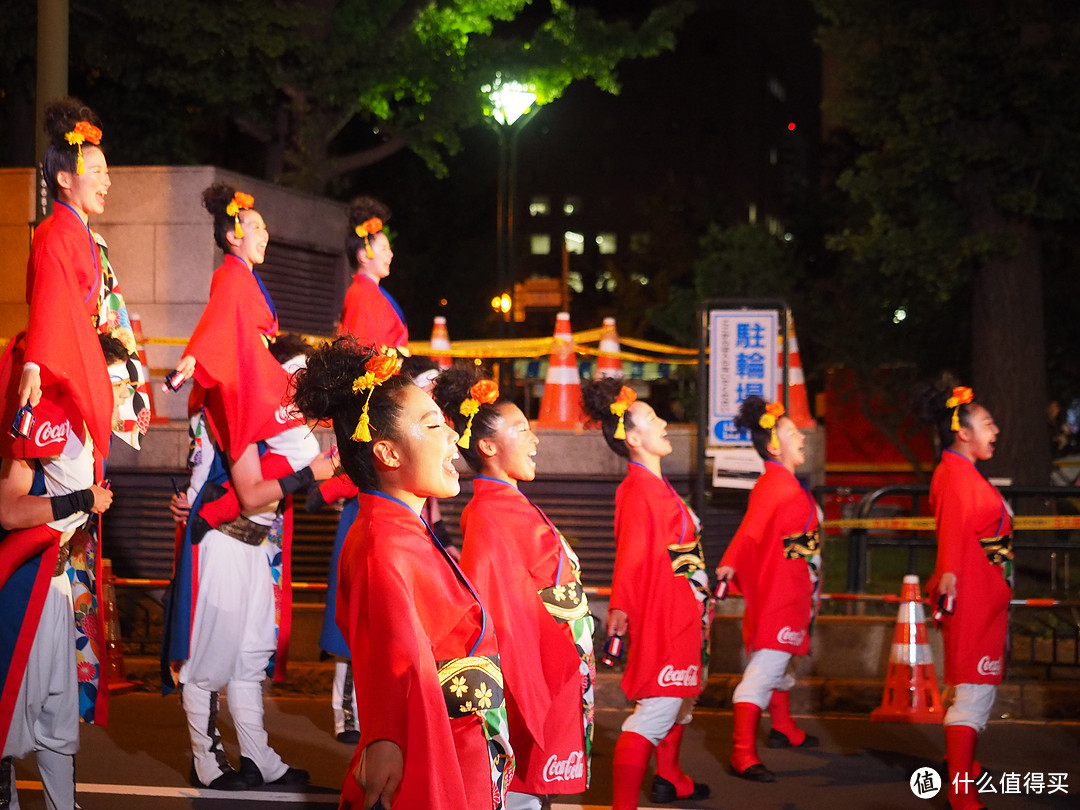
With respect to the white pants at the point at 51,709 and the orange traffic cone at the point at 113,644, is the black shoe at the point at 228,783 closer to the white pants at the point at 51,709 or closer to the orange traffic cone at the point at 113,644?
the white pants at the point at 51,709

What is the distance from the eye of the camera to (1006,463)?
45.9 feet

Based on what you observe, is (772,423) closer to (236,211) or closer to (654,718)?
(654,718)

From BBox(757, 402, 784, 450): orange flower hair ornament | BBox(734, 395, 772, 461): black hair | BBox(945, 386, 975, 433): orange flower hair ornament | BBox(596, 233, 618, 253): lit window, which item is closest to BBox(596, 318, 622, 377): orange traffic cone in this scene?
BBox(734, 395, 772, 461): black hair

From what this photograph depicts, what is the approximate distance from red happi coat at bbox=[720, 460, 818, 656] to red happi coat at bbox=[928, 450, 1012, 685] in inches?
38.3

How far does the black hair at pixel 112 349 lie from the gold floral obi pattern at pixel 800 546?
3582 millimetres

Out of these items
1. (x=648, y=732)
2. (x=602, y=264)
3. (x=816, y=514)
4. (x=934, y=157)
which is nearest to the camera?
(x=648, y=732)

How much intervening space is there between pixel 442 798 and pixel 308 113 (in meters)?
14.3

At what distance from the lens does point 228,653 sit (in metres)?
6.06

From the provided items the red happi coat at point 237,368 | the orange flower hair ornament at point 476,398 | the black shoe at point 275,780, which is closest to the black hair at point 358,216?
the red happi coat at point 237,368

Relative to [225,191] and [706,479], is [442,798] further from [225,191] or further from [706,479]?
[706,479]

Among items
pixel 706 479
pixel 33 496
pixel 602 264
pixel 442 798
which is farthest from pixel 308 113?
pixel 602 264

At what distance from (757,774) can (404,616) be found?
379 centimetres

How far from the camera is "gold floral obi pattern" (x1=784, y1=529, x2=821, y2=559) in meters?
7.18

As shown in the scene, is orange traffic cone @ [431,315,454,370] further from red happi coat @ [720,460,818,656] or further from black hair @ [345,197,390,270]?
red happi coat @ [720,460,818,656]
